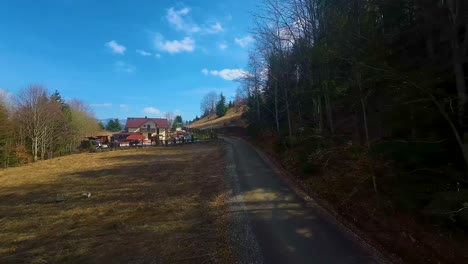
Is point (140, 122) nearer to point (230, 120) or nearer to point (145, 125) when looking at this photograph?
point (145, 125)

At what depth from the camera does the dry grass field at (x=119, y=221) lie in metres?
7.62

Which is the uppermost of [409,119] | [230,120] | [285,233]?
[230,120]

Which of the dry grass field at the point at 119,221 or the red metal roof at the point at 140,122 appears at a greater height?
the red metal roof at the point at 140,122

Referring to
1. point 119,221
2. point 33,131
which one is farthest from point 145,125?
point 119,221

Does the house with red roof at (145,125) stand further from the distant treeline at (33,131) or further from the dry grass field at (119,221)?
the dry grass field at (119,221)

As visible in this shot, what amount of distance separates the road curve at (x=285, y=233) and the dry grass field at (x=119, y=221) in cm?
52

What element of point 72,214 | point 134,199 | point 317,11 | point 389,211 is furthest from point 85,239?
point 317,11

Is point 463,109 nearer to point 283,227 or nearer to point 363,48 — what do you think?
point 363,48

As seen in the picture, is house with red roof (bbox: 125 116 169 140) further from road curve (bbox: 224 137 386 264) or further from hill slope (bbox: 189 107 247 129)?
road curve (bbox: 224 137 386 264)

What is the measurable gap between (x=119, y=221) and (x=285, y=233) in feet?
18.0

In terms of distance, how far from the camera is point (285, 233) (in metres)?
8.09

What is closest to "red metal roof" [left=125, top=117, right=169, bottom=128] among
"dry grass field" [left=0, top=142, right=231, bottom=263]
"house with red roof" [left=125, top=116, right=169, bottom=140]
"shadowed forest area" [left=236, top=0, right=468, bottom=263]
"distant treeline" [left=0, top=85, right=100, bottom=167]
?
"house with red roof" [left=125, top=116, right=169, bottom=140]

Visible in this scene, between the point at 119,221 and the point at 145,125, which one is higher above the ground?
the point at 145,125

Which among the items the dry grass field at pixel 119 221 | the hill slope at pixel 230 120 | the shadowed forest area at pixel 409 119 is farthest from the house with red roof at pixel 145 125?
the shadowed forest area at pixel 409 119
